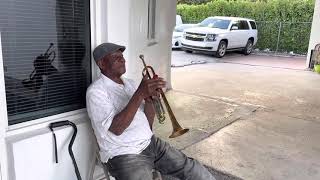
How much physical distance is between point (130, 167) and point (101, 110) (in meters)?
0.38

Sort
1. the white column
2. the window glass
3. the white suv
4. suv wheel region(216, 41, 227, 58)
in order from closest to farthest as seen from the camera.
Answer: the white column < the white suv < suv wheel region(216, 41, 227, 58) < the window glass

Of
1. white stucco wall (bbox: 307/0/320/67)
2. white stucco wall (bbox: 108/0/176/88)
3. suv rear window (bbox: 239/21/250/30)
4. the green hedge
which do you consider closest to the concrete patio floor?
white stucco wall (bbox: 108/0/176/88)

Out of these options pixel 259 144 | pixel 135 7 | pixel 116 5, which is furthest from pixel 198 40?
pixel 116 5

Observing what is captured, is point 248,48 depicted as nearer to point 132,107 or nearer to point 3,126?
point 132,107

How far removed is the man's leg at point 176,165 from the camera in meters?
2.08

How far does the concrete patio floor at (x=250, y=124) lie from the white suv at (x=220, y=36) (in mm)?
4070

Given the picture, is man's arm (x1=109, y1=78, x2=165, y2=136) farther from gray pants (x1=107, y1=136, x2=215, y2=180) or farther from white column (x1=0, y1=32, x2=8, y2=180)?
white column (x1=0, y1=32, x2=8, y2=180)

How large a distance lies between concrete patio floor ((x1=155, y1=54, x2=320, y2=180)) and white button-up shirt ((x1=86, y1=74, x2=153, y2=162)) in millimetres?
1106

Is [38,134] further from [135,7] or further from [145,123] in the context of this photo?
[135,7]

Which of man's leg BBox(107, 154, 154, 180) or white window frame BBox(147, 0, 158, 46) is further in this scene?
white window frame BBox(147, 0, 158, 46)

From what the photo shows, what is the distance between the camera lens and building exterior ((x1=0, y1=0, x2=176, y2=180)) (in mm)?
1793

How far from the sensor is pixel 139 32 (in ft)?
14.7

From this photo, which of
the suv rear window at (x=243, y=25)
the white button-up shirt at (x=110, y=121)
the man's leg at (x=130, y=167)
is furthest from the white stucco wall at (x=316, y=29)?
the man's leg at (x=130, y=167)

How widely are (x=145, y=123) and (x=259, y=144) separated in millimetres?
1879
